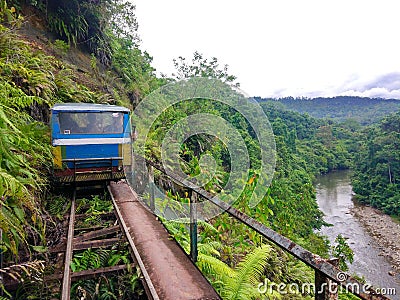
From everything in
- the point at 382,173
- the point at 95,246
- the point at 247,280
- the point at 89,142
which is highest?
the point at 89,142

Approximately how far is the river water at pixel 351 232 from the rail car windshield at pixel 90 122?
1254 centimetres

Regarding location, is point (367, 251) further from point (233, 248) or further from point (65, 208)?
point (65, 208)

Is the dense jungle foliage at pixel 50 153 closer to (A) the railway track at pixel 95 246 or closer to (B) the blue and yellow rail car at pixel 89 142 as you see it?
(A) the railway track at pixel 95 246

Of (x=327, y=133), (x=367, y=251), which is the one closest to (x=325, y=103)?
(x=327, y=133)

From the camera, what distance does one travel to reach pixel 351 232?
30.1m

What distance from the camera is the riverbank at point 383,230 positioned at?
24.7 meters

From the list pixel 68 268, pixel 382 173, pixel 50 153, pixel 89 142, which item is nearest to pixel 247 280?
pixel 68 268

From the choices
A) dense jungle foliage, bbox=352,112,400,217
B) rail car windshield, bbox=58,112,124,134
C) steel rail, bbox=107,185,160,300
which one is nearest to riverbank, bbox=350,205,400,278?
dense jungle foliage, bbox=352,112,400,217

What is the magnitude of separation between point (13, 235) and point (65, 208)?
2.57m

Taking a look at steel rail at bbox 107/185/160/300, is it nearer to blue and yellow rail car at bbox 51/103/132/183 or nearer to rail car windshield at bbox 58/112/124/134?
blue and yellow rail car at bbox 51/103/132/183

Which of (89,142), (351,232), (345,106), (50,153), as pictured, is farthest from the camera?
(345,106)

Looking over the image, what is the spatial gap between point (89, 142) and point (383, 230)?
1337 inches

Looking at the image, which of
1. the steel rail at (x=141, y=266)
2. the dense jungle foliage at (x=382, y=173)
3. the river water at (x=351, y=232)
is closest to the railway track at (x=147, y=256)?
the steel rail at (x=141, y=266)

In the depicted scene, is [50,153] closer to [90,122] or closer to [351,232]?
[90,122]
